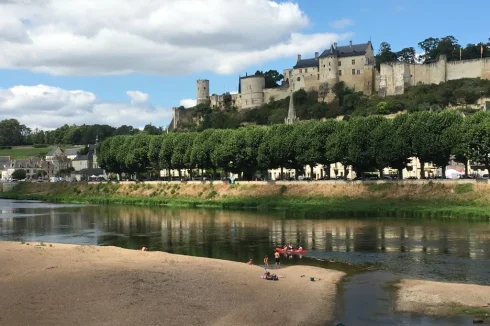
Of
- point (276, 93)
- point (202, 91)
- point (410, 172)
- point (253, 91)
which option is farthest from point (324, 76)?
point (410, 172)

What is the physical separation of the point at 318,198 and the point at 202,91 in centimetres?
11499

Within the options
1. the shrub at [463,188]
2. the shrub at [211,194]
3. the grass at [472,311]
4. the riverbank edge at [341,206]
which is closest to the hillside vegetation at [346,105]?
the shrub at [211,194]

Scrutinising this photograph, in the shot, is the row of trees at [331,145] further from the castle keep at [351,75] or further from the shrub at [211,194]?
the castle keep at [351,75]

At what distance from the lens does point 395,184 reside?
6109 cm

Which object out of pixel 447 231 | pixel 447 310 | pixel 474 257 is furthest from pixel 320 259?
pixel 447 231

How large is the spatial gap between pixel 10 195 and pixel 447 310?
10548cm

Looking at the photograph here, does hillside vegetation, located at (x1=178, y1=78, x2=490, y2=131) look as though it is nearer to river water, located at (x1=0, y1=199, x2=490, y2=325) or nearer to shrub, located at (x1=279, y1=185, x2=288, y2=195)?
shrub, located at (x1=279, y1=185, x2=288, y2=195)

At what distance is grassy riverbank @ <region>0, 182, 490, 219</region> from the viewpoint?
2099 inches

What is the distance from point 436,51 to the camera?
490ft

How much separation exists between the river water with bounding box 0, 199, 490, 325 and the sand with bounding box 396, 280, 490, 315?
697mm

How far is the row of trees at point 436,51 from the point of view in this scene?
138 metres

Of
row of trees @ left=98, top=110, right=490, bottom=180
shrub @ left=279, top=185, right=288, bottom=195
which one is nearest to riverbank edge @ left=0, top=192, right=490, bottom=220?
shrub @ left=279, top=185, right=288, bottom=195

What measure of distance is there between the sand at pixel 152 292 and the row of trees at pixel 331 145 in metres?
36.1

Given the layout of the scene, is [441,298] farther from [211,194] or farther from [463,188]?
[211,194]
